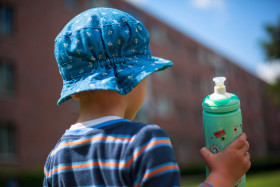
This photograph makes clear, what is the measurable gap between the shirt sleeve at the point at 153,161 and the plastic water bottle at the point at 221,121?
304 mm

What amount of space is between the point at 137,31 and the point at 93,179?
0.64 m

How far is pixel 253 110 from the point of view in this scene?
49.1 m

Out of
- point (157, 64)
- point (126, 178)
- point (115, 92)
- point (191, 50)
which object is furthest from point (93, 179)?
point (191, 50)

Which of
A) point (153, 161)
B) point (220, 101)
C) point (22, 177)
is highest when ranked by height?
point (220, 101)

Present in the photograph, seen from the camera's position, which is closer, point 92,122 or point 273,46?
point 92,122

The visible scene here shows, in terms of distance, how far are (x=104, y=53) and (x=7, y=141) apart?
15.9 metres

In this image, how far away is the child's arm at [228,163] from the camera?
128 centimetres

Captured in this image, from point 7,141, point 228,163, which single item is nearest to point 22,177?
point 7,141

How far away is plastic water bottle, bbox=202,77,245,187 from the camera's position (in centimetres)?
139

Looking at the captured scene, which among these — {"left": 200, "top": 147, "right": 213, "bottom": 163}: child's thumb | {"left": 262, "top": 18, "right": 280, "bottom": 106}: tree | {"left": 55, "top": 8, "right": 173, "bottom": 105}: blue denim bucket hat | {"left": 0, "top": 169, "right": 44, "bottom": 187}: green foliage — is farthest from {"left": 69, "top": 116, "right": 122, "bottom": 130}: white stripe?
{"left": 262, "top": 18, "right": 280, "bottom": 106}: tree

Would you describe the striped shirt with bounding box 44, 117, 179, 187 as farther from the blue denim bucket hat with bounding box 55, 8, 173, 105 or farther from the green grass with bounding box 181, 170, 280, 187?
the green grass with bounding box 181, 170, 280, 187

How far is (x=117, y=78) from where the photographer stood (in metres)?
1.34

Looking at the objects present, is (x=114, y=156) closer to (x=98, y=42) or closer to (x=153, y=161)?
(x=153, y=161)

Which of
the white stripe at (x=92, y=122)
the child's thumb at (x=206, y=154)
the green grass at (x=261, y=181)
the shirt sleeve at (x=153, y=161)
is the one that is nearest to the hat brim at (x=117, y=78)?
the white stripe at (x=92, y=122)
